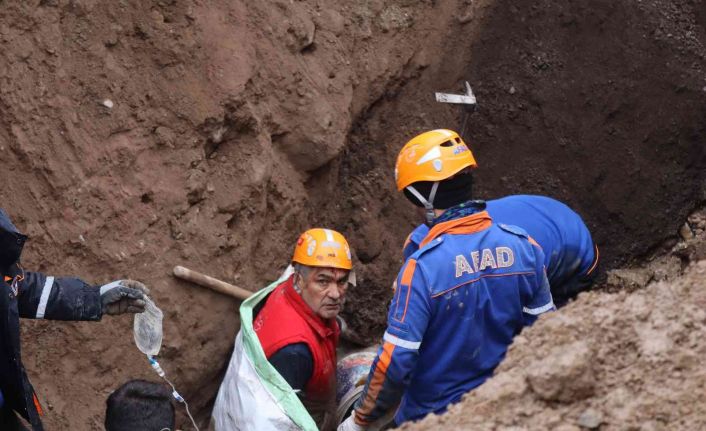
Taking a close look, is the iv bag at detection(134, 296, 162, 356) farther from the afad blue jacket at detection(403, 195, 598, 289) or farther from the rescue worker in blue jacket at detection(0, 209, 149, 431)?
the afad blue jacket at detection(403, 195, 598, 289)

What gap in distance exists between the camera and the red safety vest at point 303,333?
4.46 metres

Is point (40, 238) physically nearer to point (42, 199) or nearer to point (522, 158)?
point (42, 199)

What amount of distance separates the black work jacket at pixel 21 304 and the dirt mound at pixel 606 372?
165 centimetres

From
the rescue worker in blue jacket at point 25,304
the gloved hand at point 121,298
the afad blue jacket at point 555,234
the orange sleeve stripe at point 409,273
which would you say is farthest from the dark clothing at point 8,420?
the afad blue jacket at point 555,234

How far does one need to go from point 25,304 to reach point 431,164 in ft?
5.77

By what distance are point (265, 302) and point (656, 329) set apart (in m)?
2.66

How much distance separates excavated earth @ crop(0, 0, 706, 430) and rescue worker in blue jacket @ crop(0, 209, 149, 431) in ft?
2.54

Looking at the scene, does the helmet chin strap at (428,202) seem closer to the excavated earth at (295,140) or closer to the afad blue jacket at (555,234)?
the afad blue jacket at (555,234)

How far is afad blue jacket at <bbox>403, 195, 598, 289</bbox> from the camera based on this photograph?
473 cm

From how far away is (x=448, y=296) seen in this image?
383 centimetres

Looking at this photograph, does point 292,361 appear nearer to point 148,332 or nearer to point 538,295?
point 148,332

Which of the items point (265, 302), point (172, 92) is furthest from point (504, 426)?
point (172, 92)

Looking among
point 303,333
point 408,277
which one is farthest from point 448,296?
point 303,333

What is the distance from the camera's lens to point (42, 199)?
4582 millimetres
